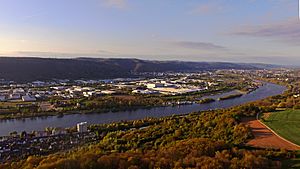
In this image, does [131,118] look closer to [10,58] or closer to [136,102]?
[136,102]

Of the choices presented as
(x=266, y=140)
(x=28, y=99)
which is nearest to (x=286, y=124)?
(x=266, y=140)

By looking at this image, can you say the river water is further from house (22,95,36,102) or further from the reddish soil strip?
the reddish soil strip

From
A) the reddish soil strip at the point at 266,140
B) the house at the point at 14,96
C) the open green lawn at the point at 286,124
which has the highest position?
the open green lawn at the point at 286,124

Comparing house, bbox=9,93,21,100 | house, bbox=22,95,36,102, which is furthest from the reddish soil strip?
house, bbox=9,93,21,100

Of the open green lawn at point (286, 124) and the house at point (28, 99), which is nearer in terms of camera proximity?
the open green lawn at point (286, 124)

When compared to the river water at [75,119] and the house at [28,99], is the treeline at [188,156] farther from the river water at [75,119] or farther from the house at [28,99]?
the house at [28,99]

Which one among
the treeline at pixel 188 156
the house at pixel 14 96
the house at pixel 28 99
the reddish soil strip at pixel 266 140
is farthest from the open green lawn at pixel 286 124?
the house at pixel 14 96

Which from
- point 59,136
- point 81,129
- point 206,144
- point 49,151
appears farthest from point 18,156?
point 206,144
